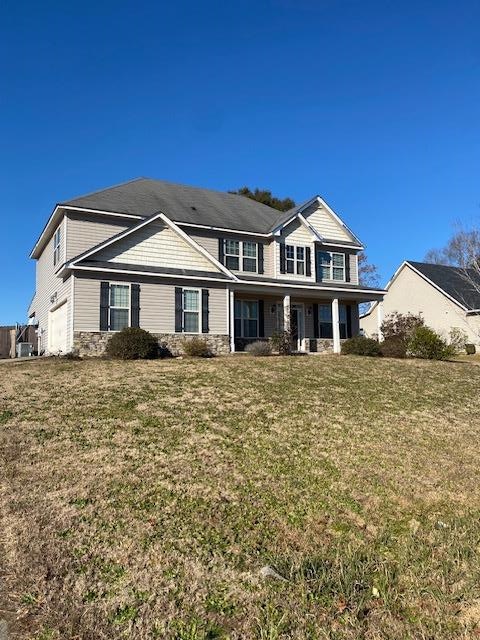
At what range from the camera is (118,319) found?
18.1 m

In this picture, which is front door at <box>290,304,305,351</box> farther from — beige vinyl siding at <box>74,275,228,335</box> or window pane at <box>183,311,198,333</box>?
window pane at <box>183,311,198,333</box>

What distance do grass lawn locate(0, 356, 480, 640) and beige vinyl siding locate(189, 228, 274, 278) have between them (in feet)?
39.1

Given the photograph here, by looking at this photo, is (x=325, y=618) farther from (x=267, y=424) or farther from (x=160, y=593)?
(x=267, y=424)

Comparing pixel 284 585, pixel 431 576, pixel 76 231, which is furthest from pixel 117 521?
pixel 76 231

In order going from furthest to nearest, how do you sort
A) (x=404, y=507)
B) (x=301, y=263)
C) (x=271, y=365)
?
1. (x=301, y=263)
2. (x=271, y=365)
3. (x=404, y=507)

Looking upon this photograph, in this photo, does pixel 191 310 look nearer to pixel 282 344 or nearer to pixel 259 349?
pixel 259 349

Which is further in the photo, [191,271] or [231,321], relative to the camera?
[231,321]

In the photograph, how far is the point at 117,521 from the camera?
5266 millimetres

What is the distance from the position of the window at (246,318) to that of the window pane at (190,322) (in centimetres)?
306

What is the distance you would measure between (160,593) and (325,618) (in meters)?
1.27

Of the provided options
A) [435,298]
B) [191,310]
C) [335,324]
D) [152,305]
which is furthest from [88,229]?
[435,298]

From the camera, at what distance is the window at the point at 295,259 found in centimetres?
2365

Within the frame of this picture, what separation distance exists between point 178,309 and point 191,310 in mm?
549

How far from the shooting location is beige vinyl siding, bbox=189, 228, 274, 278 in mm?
22109
